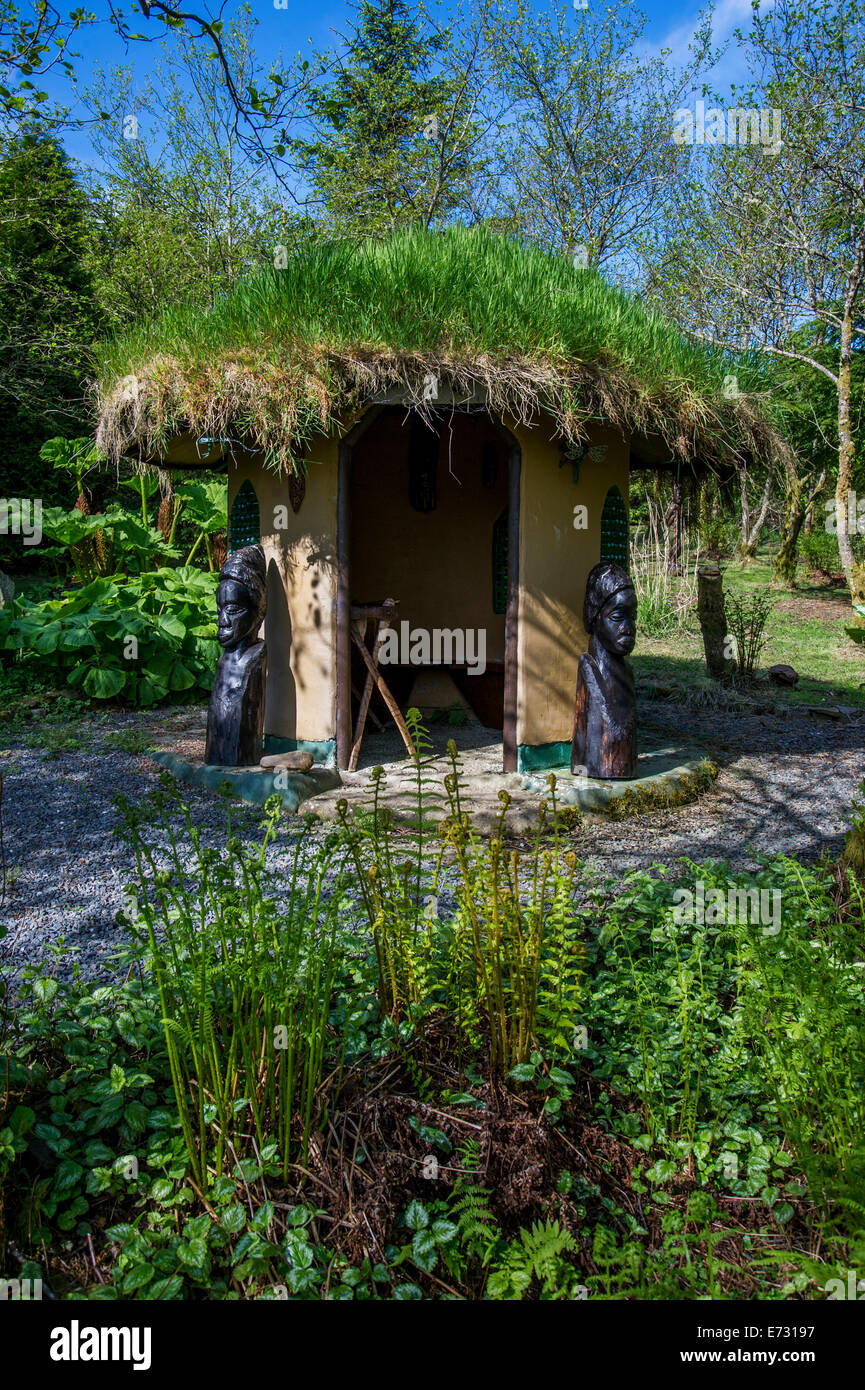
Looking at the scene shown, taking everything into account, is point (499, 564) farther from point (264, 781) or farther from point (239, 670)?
point (264, 781)

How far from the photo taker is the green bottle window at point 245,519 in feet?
22.4

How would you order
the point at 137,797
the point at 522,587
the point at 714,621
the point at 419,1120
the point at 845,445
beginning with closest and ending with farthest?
1. the point at 419,1120
2. the point at 137,797
3. the point at 522,587
4. the point at 714,621
5. the point at 845,445

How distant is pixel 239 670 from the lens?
6.35 meters

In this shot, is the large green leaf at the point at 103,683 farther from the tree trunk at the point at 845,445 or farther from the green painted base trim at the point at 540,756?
the tree trunk at the point at 845,445

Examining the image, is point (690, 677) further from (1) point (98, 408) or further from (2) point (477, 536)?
(1) point (98, 408)

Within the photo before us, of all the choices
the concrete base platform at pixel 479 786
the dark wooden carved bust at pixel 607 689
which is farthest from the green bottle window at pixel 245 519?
the dark wooden carved bust at pixel 607 689

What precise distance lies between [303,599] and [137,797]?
1.84 metres

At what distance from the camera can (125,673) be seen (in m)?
9.34

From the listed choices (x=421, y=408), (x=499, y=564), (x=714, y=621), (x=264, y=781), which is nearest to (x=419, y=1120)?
(x=264, y=781)

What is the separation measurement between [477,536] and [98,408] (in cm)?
396

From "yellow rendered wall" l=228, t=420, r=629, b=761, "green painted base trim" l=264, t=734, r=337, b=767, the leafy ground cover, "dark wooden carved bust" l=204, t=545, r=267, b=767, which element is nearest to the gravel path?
"dark wooden carved bust" l=204, t=545, r=267, b=767

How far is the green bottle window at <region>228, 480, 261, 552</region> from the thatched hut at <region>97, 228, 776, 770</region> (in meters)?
0.02

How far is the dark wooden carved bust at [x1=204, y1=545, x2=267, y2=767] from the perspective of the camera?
20.8ft

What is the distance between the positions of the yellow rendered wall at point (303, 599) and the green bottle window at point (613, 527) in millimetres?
2119
